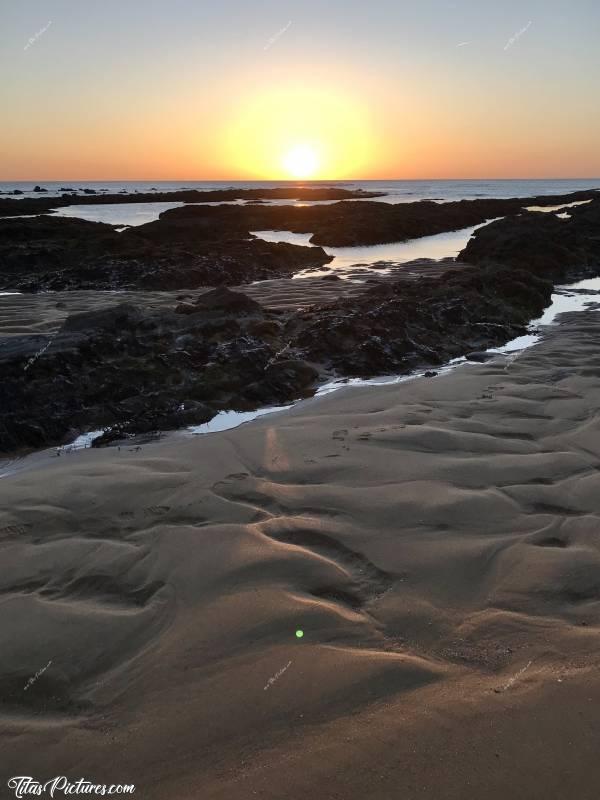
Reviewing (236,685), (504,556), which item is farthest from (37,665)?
(504,556)

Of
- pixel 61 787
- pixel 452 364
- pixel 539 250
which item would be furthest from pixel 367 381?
pixel 539 250

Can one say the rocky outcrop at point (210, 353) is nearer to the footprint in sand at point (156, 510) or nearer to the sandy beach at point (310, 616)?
the sandy beach at point (310, 616)

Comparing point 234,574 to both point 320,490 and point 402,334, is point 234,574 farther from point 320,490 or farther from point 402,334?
point 402,334

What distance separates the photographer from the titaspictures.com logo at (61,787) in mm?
1798

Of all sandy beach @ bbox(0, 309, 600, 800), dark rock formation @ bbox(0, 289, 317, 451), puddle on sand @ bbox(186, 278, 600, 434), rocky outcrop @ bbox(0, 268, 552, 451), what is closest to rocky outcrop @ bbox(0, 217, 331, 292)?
rocky outcrop @ bbox(0, 268, 552, 451)

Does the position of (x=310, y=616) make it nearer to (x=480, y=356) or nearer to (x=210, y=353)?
(x=210, y=353)

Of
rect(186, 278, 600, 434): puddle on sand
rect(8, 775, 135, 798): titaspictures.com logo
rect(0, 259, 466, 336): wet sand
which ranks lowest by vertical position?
rect(8, 775, 135, 798): titaspictures.com logo

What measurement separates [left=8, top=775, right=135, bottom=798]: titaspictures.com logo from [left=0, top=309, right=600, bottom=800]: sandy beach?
0.10ft

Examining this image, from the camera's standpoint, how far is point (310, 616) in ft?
8.10

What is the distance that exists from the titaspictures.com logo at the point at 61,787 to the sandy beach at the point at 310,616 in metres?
0.03

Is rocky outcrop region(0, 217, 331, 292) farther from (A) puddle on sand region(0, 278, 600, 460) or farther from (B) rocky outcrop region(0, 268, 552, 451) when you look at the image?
(A) puddle on sand region(0, 278, 600, 460)

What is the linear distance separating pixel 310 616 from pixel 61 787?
1.07 meters

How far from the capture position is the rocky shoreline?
5168 millimetres

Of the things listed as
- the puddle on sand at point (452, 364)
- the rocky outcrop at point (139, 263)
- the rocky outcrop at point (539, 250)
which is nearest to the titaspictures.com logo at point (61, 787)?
the puddle on sand at point (452, 364)
